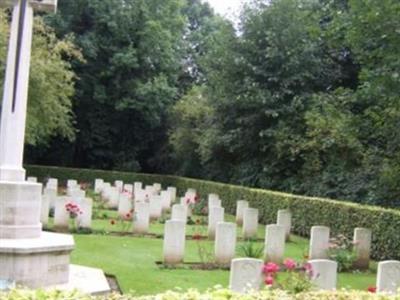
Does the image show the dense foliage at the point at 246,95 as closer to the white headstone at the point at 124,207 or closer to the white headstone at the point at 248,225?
the white headstone at the point at 248,225

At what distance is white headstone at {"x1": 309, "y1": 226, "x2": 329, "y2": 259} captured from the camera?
12727 mm

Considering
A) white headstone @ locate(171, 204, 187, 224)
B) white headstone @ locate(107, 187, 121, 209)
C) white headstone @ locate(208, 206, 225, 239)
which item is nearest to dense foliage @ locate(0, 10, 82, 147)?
white headstone @ locate(107, 187, 121, 209)

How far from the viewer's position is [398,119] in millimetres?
14664

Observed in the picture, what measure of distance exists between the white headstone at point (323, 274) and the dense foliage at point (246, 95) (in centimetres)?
545

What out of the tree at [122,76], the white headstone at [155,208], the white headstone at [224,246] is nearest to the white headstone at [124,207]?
the white headstone at [155,208]

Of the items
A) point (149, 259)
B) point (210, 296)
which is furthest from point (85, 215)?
point (210, 296)

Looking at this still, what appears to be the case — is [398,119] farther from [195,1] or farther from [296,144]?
[195,1]

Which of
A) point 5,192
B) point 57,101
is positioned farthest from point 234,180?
point 5,192

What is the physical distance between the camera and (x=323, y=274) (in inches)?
316

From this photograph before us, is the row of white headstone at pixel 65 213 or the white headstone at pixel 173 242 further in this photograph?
the row of white headstone at pixel 65 213

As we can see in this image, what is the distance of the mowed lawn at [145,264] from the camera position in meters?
10.0

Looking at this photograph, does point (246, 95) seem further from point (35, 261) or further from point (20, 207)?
point (35, 261)

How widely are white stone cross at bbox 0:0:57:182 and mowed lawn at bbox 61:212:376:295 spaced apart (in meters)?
2.60

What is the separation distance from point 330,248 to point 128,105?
2462 cm
